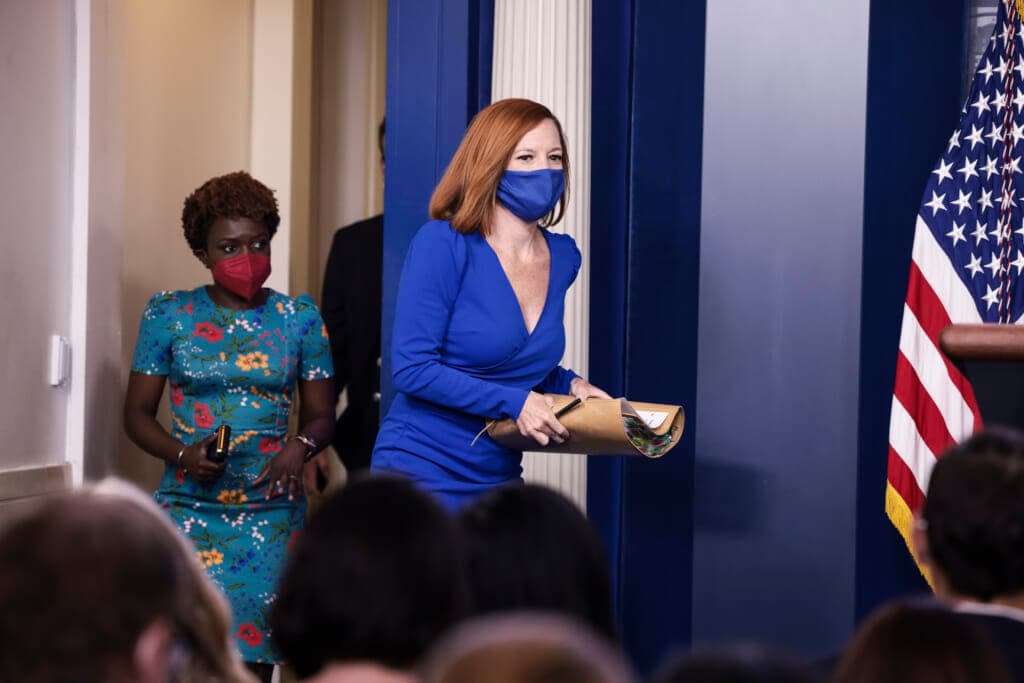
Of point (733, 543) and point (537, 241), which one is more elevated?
point (537, 241)

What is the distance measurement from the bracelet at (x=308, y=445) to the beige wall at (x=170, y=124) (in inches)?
45.1

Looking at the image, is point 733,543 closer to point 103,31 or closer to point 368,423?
point 368,423

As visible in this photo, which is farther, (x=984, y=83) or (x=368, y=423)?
(x=368, y=423)

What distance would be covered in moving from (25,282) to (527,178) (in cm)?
179

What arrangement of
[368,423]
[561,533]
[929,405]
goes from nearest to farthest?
[561,533], [929,405], [368,423]

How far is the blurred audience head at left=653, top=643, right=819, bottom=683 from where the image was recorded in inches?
45.0

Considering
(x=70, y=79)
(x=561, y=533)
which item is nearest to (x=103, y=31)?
(x=70, y=79)

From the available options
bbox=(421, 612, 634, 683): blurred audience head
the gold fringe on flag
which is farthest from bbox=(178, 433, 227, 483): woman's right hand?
bbox=(421, 612, 634, 683): blurred audience head

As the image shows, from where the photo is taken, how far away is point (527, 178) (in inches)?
134

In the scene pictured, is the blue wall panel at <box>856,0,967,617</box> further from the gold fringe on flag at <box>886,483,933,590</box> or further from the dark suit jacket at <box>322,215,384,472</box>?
the dark suit jacket at <box>322,215,384,472</box>

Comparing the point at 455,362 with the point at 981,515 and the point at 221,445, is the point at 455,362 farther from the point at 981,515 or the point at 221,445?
the point at 981,515

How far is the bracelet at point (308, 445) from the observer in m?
4.42

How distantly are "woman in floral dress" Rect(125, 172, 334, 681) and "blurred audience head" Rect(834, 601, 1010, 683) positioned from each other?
9.85 ft

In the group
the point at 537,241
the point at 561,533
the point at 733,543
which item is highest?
the point at 537,241
